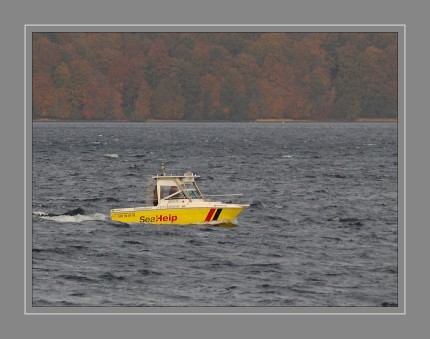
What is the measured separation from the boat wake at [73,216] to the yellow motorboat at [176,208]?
5416mm

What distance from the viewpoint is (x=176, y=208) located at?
6300cm

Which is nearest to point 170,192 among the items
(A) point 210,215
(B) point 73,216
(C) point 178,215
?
(C) point 178,215

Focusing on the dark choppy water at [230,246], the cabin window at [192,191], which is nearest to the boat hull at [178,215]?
the dark choppy water at [230,246]

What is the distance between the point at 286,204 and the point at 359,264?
91.4 ft

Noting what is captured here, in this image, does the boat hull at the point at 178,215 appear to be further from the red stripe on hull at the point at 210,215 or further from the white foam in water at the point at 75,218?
the white foam in water at the point at 75,218

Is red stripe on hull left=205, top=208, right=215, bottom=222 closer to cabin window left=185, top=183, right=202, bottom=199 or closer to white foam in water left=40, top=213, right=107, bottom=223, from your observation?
cabin window left=185, top=183, right=202, bottom=199

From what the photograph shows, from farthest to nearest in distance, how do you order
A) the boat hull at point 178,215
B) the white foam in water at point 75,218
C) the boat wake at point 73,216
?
the boat wake at point 73,216
the white foam in water at point 75,218
the boat hull at point 178,215

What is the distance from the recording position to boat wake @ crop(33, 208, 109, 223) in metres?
68.7

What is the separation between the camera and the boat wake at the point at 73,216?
68.7 meters

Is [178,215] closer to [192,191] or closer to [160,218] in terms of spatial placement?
[160,218]

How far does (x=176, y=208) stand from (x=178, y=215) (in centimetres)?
42

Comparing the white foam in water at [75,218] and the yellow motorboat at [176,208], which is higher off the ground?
the yellow motorboat at [176,208]
